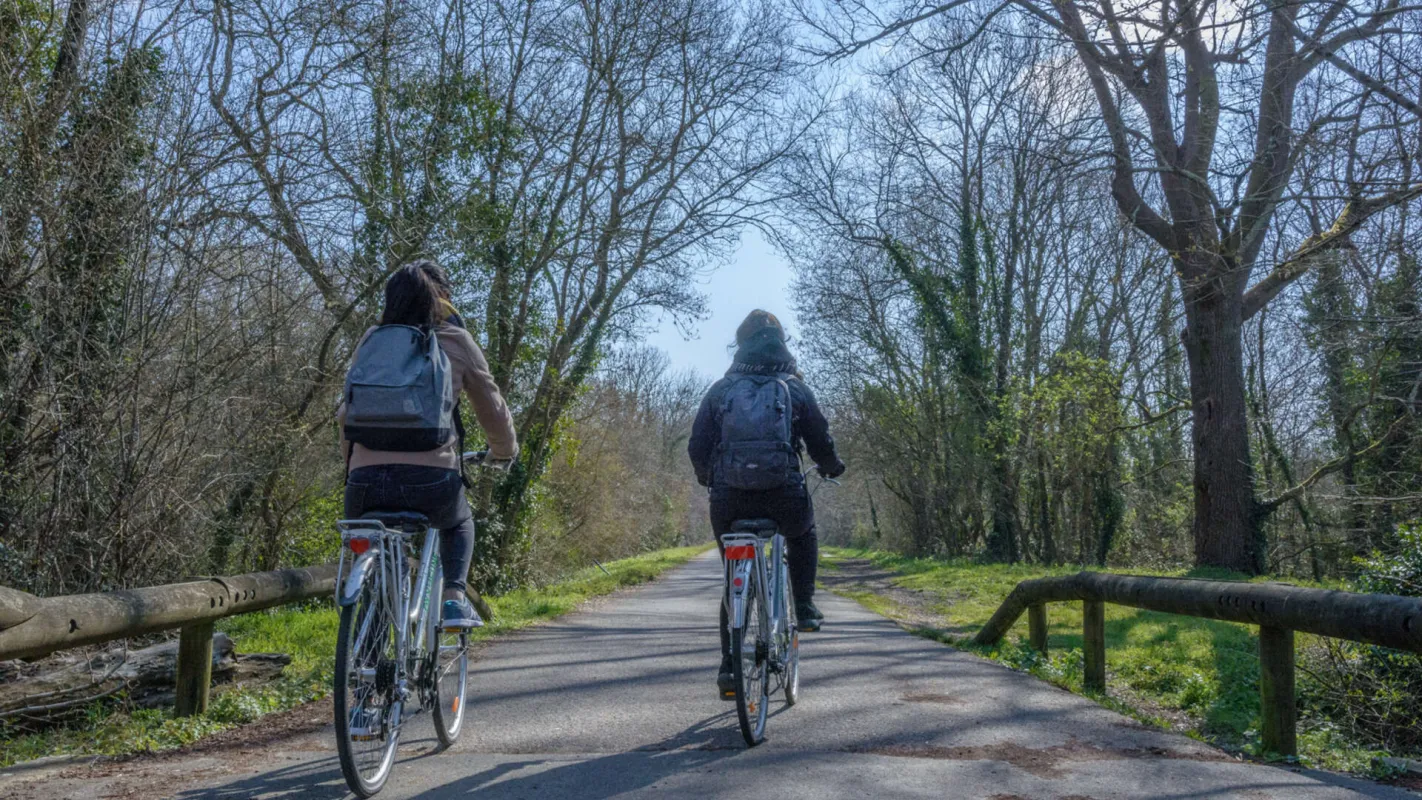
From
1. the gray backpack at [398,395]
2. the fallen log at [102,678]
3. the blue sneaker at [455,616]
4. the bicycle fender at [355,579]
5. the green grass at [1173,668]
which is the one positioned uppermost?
the gray backpack at [398,395]

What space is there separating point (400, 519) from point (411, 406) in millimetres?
446

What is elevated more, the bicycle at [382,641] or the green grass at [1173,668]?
the bicycle at [382,641]

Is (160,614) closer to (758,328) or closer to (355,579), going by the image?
(355,579)

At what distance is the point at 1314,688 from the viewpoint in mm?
6430

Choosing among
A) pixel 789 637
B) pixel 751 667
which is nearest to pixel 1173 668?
pixel 789 637

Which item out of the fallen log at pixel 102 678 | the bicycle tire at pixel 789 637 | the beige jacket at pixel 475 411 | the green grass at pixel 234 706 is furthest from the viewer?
the fallen log at pixel 102 678

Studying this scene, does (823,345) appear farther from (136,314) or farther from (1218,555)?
(136,314)

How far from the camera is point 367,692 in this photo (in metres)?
3.70

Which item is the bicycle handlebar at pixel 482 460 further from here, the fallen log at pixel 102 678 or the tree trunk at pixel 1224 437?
the tree trunk at pixel 1224 437

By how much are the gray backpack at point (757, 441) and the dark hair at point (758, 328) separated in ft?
1.23

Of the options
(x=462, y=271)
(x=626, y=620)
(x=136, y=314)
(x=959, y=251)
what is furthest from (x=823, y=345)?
(x=136, y=314)

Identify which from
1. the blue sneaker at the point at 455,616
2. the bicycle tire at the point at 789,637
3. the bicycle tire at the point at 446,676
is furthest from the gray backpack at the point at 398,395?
the bicycle tire at the point at 789,637

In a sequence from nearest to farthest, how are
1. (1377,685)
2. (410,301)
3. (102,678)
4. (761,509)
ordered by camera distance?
1. (410,301)
2. (761,509)
3. (102,678)
4. (1377,685)

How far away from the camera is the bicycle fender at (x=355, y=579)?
11.8 ft
